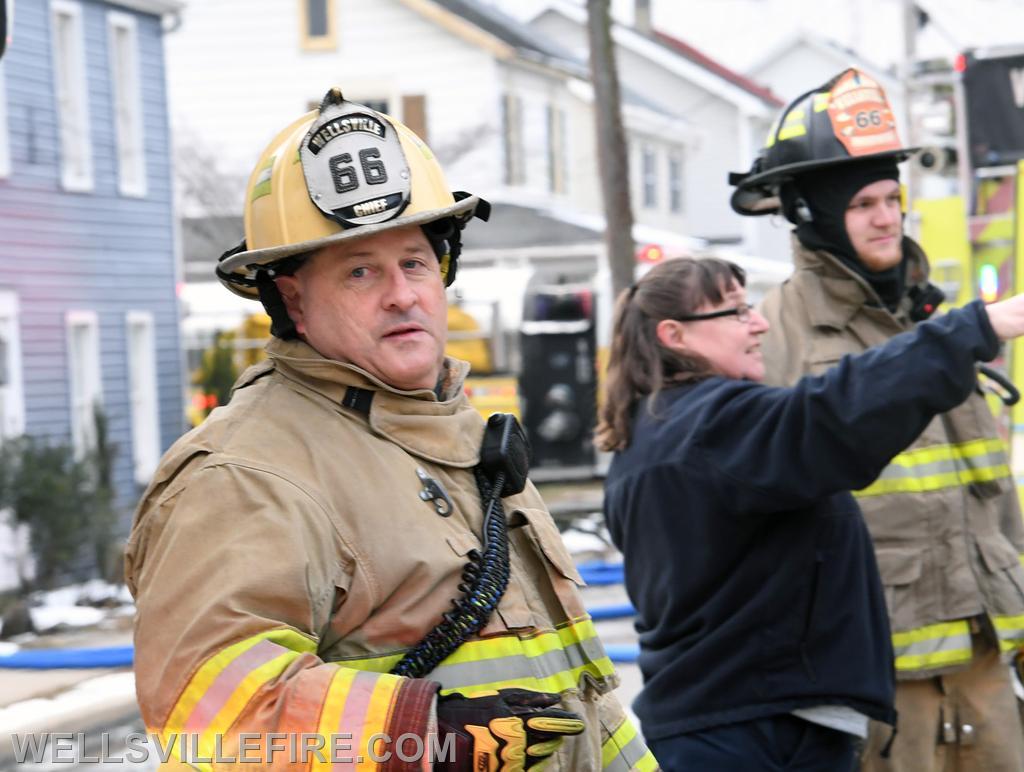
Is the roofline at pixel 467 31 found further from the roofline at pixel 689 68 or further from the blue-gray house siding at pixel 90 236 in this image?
the roofline at pixel 689 68

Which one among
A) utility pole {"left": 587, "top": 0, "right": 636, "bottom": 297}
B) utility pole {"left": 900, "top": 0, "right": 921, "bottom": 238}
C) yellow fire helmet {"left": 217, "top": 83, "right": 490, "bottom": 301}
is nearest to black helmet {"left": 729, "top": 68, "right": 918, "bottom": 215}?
yellow fire helmet {"left": 217, "top": 83, "right": 490, "bottom": 301}

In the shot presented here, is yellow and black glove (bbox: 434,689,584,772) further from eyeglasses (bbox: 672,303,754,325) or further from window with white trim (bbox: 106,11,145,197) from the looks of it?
window with white trim (bbox: 106,11,145,197)

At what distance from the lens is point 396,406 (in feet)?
8.08

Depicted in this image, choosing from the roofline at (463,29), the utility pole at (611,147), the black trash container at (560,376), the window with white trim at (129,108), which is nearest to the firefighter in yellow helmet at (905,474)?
the utility pole at (611,147)

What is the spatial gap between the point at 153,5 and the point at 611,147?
820 centimetres

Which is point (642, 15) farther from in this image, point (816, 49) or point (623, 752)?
point (623, 752)

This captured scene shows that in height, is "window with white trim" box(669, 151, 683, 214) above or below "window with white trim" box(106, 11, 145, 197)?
above

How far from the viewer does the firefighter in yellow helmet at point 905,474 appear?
3803 mm

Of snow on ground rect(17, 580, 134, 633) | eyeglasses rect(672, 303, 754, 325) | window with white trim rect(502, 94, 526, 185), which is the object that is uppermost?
window with white trim rect(502, 94, 526, 185)

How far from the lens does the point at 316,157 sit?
7.86 ft

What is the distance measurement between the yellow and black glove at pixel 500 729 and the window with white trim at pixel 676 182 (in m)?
33.3

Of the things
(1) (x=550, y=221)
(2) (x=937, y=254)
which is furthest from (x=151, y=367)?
(2) (x=937, y=254)

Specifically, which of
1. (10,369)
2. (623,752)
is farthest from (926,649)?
(10,369)

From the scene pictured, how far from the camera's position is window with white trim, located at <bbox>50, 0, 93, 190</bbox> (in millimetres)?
15820
